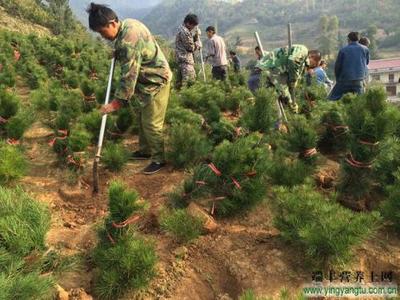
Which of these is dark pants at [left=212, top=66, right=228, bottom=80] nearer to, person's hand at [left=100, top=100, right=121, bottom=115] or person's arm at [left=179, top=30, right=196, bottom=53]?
person's arm at [left=179, top=30, right=196, bottom=53]

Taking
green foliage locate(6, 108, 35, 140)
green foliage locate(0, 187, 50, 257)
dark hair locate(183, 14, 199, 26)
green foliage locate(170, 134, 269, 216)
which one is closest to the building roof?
dark hair locate(183, 14, 199, 26)

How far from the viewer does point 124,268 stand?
260 centimetres

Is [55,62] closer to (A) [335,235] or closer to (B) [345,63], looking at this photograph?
(B) [345,63]

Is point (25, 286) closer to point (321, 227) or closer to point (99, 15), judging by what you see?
point (321, 227)

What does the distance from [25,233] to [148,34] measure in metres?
2.46

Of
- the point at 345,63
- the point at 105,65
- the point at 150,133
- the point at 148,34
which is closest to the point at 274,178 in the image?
the point at 150,133

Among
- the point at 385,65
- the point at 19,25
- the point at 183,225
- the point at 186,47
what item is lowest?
the point at 385,65

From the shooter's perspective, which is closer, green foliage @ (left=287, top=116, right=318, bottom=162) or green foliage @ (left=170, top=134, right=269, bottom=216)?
green foliage @ (left=170, top=134, right=269, bottom=216)

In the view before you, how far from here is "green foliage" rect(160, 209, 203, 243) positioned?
120 inches

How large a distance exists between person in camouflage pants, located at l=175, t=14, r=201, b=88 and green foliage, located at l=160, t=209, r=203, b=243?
4.95 meters

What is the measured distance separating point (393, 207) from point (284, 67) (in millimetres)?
2490

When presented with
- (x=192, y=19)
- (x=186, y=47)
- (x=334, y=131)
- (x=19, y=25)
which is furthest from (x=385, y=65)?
(x=334, y=131)

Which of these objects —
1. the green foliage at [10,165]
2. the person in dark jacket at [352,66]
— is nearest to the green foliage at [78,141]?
the green foliage at [10,165]

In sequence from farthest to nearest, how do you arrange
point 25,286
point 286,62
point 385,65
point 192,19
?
point 385,65 < point 192,19 < point 286,62 < point 25,286
